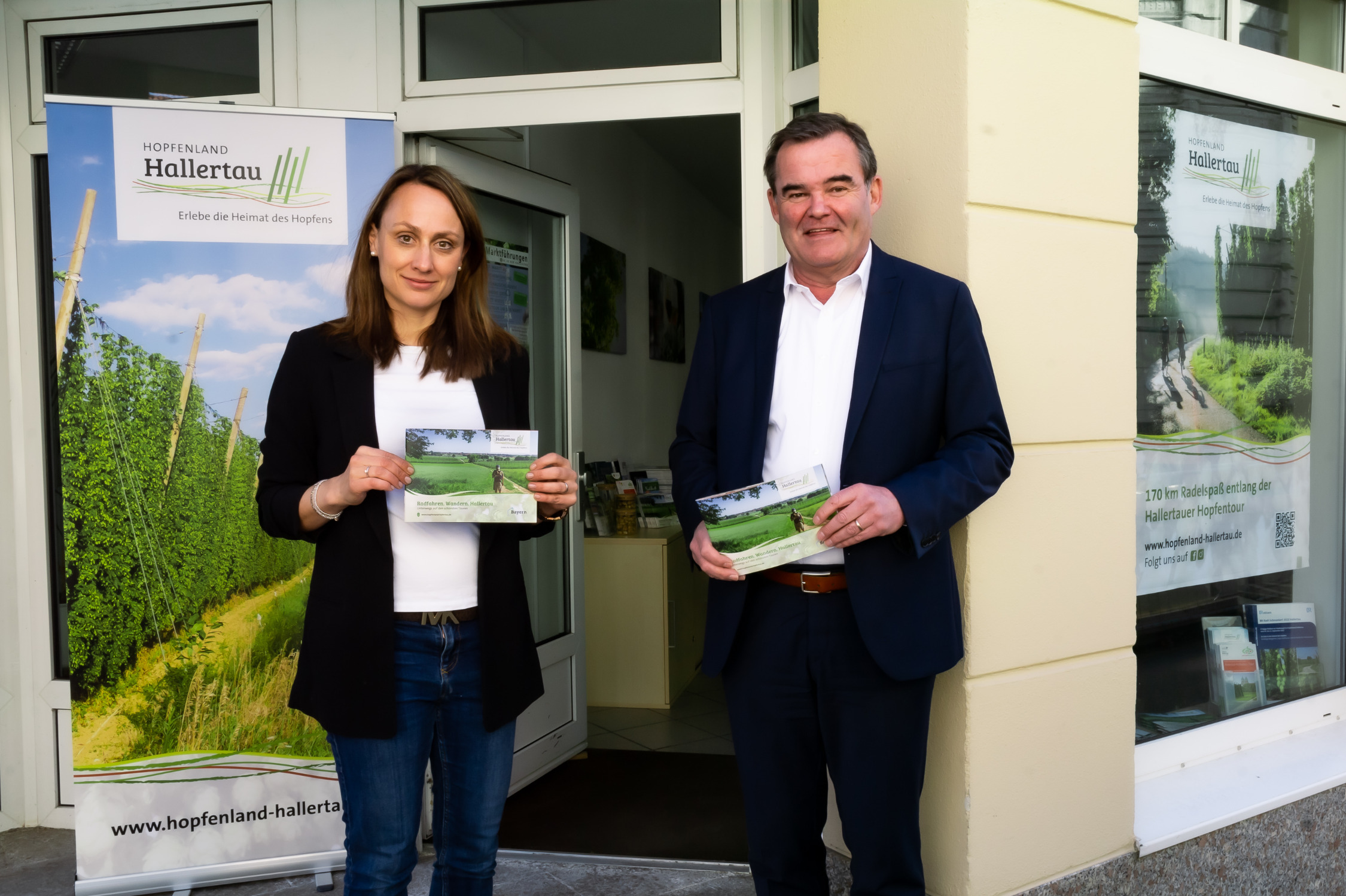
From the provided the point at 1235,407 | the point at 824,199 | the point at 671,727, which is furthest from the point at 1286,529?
the point at 671,727

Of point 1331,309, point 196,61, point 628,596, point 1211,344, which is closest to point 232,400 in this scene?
point 196,61

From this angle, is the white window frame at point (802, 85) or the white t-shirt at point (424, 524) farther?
the white window frame at point (802, 85)

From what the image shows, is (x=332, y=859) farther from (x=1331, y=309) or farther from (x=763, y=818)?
(x=1331, y=309)

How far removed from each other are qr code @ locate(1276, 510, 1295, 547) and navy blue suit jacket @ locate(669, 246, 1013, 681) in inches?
70.5

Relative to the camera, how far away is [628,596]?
14.6 ft

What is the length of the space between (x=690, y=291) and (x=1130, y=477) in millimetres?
5496

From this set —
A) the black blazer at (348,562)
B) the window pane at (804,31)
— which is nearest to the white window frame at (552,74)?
the window pane at (804,31)

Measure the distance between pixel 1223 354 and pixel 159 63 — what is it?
11.1 feet

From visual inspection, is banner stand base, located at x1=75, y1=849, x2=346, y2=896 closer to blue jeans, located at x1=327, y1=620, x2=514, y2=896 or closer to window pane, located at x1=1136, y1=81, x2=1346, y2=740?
blue jeans, located at x1=327, y1=620, x2=514, y2=896

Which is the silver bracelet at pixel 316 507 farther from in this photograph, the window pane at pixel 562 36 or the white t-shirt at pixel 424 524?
the window pane at pixel 562 36

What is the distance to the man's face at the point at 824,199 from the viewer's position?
1611mm

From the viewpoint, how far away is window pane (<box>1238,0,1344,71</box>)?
8.79 ft

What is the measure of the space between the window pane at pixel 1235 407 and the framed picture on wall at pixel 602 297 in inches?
108

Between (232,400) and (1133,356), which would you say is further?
(232,400)
